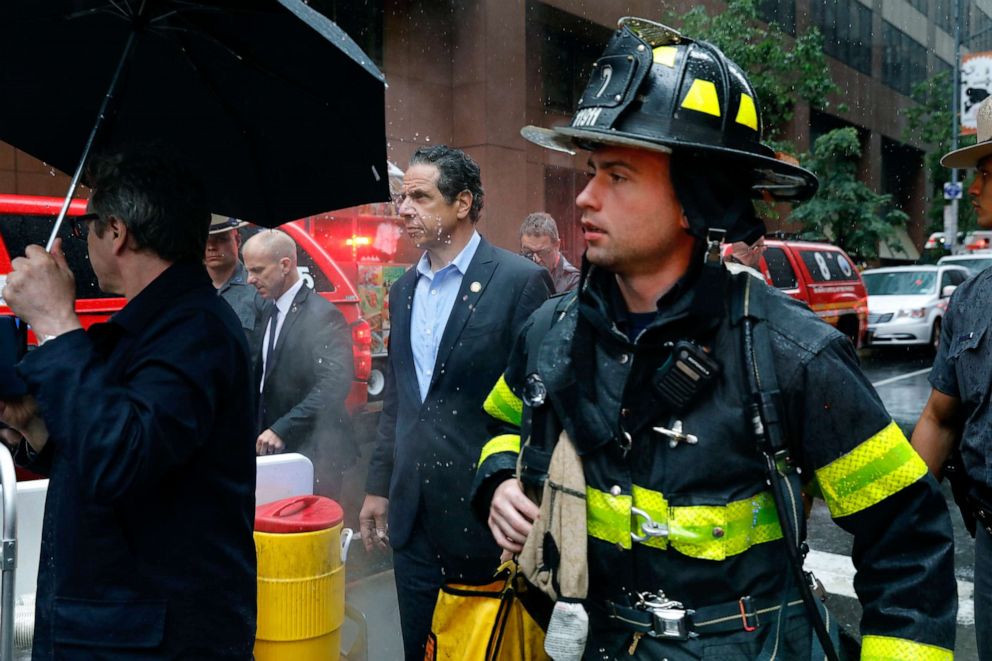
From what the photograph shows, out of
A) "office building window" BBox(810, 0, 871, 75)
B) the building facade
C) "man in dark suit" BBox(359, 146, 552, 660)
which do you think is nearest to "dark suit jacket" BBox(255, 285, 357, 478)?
"man in dark suit" BBox(359, 146, 552, 660)

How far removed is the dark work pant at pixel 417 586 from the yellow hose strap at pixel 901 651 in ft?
5.91

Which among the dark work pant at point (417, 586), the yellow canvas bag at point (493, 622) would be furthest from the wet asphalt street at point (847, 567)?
the yellow canvas bag at point (493, 622)

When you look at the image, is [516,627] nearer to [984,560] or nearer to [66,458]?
[66,458]

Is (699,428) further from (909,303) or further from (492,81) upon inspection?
(909,303)

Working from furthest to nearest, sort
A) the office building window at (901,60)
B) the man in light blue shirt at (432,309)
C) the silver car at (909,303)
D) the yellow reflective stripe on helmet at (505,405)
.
Answer: the office building window at (901,60)
the silver car at (909,303)
the man in light blue shirt at (432,309)
the yellow reflective stripe on helmet at (505,405)

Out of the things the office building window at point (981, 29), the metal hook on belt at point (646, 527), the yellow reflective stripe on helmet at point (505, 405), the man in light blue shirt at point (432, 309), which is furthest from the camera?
the office building window at point (981, 29)

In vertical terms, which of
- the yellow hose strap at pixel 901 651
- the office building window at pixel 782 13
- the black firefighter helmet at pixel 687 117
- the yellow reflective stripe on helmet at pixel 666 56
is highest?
the office building window at pixel 782 13

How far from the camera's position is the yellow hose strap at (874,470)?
1752 millimetres

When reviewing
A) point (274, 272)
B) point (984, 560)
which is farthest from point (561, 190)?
point (984, 560)

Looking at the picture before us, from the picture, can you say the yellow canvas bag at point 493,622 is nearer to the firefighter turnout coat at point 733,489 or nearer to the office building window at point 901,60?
the firefighter turnout coat at point 733,489

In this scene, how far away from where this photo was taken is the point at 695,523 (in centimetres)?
179

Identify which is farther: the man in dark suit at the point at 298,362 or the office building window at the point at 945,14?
the office building window at the point at 945,14

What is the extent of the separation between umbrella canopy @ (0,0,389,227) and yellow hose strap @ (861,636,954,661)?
1780 mm

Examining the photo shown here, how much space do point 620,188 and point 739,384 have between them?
1.64 feet
